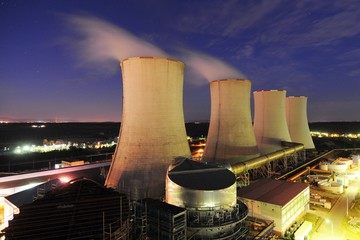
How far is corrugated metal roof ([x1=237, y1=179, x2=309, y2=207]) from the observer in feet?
35.0

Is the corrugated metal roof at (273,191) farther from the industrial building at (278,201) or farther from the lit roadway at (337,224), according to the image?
the lit roadway at (337,224)

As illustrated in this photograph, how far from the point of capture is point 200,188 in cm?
711

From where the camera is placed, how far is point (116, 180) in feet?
34.6

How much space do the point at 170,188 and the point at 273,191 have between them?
256 inches

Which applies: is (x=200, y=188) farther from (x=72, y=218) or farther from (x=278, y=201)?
(x=278, y=201)

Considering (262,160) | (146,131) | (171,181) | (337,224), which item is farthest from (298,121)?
(171,181)

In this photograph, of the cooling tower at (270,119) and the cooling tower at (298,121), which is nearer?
the cooling tower at (270,119)

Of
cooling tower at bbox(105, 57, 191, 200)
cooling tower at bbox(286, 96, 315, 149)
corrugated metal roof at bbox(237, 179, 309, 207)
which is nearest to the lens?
cooling tower at bbox(105, 57, 191, 200)

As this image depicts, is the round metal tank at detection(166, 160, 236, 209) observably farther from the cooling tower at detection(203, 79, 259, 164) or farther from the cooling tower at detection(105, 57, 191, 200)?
the cooling tower at detection(203, 79, 259, 164)

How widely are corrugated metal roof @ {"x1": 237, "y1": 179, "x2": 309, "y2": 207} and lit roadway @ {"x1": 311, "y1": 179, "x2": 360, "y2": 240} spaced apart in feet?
5.95

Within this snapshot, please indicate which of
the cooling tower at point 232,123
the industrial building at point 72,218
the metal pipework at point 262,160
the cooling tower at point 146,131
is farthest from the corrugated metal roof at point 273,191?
the industrial building at point 72,218

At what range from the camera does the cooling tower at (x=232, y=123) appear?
16.3m

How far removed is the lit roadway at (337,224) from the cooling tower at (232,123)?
18.0ft

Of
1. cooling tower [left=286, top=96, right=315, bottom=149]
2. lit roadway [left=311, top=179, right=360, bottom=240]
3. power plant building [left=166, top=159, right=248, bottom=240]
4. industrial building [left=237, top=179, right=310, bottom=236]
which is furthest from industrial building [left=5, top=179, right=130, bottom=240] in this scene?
cooling tower [left=286, top=96, right=315, bottom=149]
